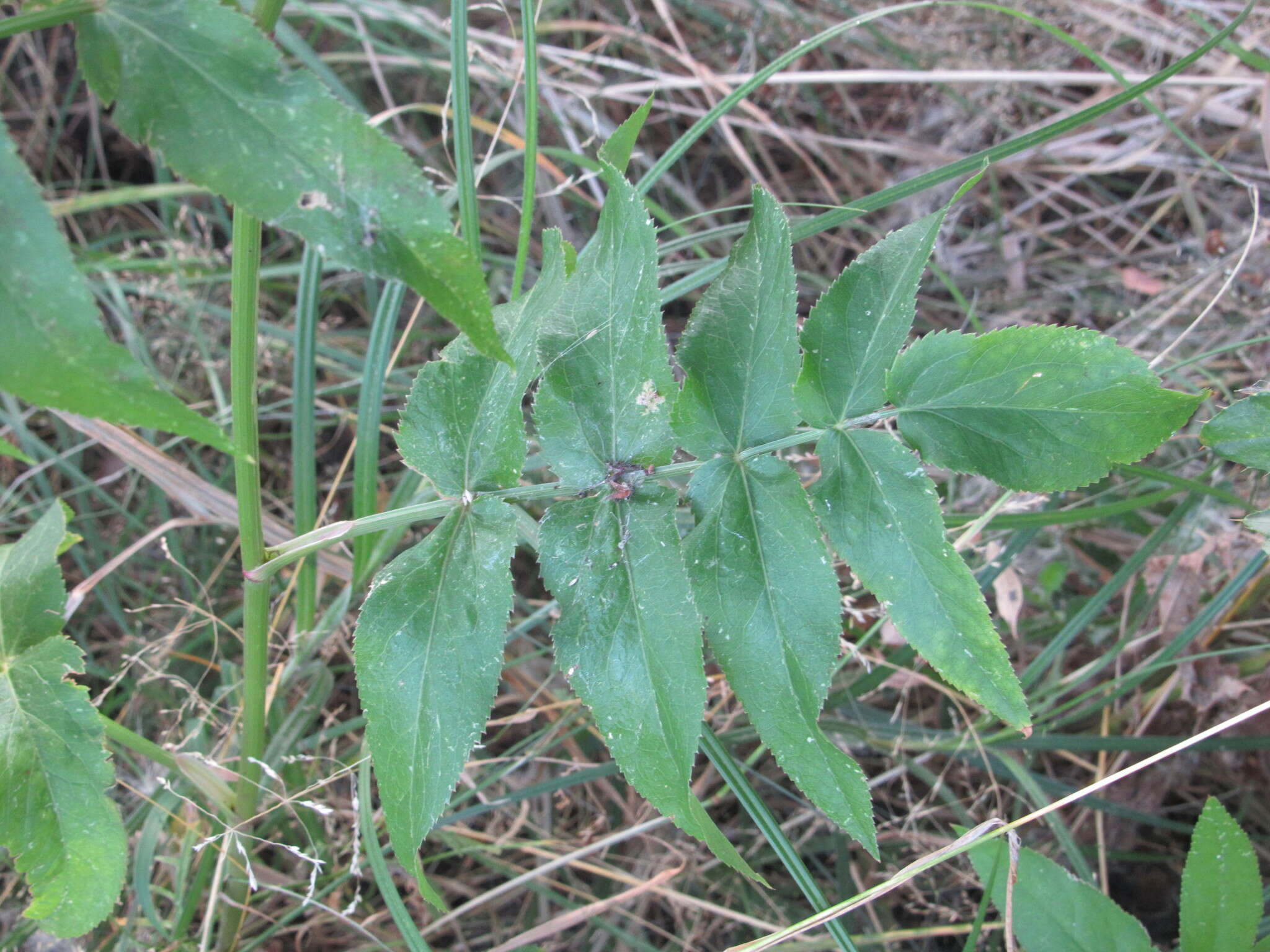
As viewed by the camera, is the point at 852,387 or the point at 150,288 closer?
the point at 852,387

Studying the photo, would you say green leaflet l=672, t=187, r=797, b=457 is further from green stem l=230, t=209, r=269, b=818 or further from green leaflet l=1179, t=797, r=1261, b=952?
green leaflet l=1179, t=797, r=1261, b=952

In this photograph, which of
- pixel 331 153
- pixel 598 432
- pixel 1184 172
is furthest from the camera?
pixel 1184 172

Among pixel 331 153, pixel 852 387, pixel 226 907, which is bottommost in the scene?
pixel 226 907

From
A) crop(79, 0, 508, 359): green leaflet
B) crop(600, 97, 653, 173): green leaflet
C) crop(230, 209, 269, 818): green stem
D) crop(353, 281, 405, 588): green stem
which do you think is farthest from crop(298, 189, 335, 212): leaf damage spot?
crop(353, 281, 405, 588): green stem

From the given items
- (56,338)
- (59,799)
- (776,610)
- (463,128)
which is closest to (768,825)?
(776,610)

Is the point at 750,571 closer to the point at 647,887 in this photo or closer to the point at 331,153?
the point at 331,153

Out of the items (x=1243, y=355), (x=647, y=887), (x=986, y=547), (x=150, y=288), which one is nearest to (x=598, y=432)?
(x=647, y=887)

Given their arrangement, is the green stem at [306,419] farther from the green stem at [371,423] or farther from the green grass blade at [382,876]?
the green grass blade at [382,876]
